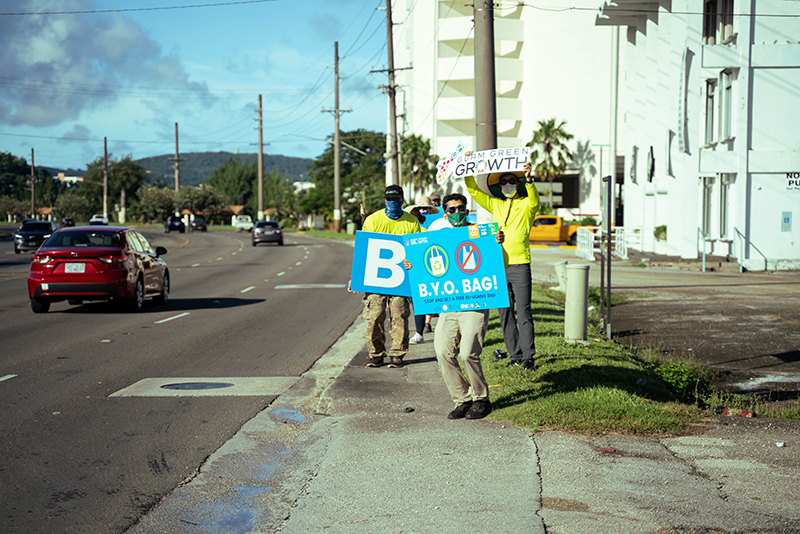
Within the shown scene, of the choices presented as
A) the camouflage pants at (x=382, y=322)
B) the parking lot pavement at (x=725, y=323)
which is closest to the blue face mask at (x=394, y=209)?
the camouflage pants at (x=382, y=322)

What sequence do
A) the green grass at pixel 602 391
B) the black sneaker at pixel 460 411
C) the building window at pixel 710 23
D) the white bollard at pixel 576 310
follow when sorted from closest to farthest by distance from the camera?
the green grass at pixel 602 391 → the black sneaker at pixel 460 411 → the white bollard at pixel 576 310 → the building window at pixel 710 23

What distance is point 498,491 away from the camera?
5.12 metres

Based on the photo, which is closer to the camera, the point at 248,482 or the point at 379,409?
the point at 248,482

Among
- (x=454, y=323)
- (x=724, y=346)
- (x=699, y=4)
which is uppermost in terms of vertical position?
(x=699, y=4)

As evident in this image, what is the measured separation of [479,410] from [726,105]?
81.6ft

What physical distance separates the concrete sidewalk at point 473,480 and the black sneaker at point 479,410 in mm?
139

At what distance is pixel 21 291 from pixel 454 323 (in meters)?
16.7

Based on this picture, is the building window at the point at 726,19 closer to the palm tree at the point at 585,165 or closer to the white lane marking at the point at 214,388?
the white lane marking at the point at 214,388

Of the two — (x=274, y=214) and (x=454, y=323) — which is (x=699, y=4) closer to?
(x=454, y=323)

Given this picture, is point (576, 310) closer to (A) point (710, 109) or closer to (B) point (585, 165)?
(A) point (710, 109)

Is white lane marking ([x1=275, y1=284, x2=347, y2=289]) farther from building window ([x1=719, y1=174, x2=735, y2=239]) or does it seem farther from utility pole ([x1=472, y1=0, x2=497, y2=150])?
building window ([x1=719, y1=174, x2=735, y2=239])

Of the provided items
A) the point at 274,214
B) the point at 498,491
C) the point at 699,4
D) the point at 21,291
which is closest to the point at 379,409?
the point at 498,491

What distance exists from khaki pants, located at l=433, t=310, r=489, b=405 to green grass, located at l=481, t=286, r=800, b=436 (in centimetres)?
30

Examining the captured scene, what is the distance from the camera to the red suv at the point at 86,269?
1513 cm
